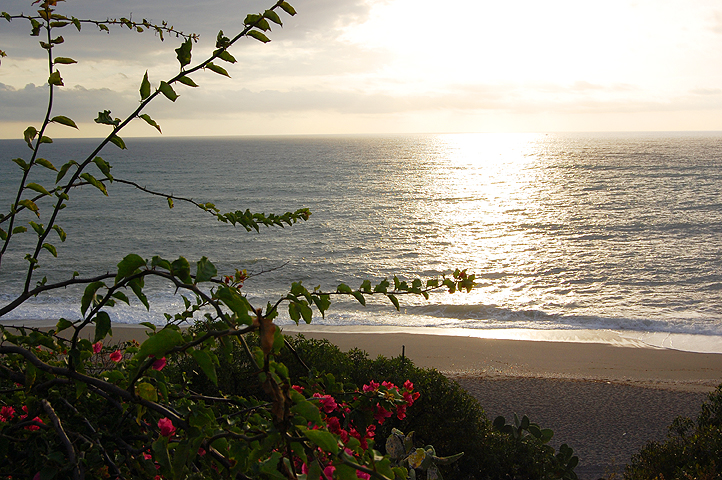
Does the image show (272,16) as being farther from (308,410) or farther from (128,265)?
(308,410)

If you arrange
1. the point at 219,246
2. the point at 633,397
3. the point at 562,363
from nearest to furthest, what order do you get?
the point at 633,397 < the point at 562,363 < the point at 219,246

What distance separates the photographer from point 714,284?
66.5 feet

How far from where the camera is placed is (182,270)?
3.50 feet

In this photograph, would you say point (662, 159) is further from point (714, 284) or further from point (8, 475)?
point (8, 475)

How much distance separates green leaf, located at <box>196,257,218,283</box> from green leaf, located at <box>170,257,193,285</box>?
0.15ft

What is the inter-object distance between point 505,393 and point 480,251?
17.9 meters

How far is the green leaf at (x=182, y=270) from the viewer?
1043 millimetres

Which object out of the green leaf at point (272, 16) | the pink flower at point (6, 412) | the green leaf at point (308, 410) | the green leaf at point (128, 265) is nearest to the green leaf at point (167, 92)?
the green leaf at point (272, 16)

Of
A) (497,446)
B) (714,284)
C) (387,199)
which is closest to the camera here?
(497,446)

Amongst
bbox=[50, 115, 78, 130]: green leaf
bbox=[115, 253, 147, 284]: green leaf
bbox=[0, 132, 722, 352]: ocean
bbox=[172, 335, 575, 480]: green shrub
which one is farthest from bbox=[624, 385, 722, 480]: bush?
bbox=[50, 115, 78, 130]: green leaf

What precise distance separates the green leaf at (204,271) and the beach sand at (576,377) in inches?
259

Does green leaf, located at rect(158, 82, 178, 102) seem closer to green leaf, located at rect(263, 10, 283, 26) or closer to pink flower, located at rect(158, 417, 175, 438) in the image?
green leaf, located at rect(263, 10, 283, 26)

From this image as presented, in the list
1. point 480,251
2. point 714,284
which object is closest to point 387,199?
point 480,251

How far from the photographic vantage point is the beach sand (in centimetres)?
813
